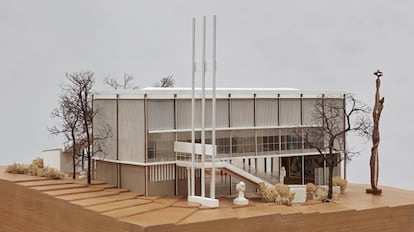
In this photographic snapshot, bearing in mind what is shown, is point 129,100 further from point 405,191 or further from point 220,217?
point 405,191

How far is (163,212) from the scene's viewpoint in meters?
24.0

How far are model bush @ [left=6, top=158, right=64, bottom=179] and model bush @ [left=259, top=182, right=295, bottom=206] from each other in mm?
8804

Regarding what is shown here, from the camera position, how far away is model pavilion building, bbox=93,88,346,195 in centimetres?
2752

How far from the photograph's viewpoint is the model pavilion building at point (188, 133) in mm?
27516

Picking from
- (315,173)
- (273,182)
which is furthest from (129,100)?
(315,173)

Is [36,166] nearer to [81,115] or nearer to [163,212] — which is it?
[81,115]

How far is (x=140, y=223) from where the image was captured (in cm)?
2195

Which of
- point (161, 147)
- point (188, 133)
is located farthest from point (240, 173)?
point (161, 147)

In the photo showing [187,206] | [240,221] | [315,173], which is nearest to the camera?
[240,221]

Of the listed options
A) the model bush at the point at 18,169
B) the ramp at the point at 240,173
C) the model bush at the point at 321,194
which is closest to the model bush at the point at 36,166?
the model bush at the point at 18,169

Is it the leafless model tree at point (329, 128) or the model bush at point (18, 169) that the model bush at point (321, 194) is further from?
the model bush at point (18, 169)

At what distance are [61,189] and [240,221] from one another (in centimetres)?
796

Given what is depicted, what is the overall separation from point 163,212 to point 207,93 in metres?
6.21

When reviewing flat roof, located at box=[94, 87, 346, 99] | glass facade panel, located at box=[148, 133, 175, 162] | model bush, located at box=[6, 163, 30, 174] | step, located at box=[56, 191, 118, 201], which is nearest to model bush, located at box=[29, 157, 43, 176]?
model bush, located at box=[6, 163, 30, 174]
